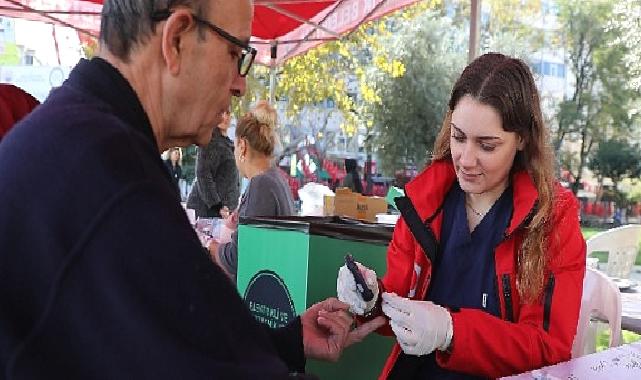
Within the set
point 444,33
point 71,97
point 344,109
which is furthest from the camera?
point 444,33

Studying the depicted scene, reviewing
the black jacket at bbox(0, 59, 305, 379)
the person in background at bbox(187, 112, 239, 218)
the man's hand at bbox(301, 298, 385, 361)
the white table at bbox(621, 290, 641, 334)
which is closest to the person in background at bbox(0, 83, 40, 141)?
the man's hand at bbox(301, 298, 385, 361)

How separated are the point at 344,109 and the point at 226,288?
14.1 m

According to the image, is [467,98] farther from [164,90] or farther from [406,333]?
[164,90]

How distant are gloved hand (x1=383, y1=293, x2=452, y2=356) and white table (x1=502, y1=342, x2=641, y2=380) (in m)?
0.23

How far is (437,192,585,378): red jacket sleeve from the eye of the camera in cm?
169

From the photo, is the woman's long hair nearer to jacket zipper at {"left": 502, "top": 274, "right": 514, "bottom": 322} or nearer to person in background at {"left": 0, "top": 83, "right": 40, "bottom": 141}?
jacket zipper at {"left": 502, "top": 274, "right": 514, "bottom": 322}

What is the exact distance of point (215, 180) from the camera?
507 cm

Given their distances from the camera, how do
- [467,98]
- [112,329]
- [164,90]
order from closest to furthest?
[112,329], [164,90], [467,98]

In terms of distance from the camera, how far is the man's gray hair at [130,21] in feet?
3.28

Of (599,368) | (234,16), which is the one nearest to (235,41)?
(234,16)

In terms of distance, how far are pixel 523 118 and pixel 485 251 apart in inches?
14.5

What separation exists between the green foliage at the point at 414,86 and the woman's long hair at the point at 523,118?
16.7 metres

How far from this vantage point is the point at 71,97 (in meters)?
0.93

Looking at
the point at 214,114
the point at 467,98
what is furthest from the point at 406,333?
the point at 214,114
